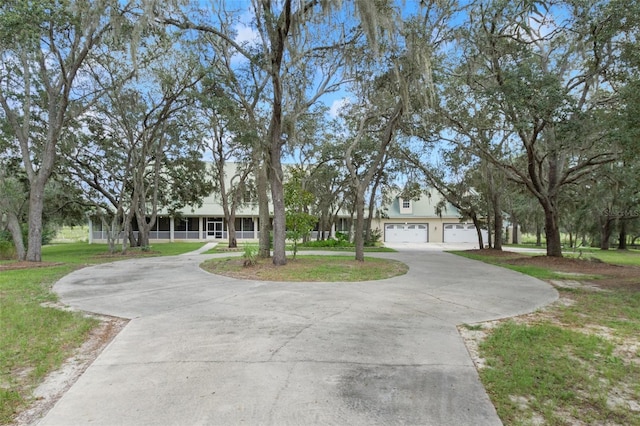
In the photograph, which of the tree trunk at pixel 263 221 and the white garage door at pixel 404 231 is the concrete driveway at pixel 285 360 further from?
the white garage door at pixel 404 231

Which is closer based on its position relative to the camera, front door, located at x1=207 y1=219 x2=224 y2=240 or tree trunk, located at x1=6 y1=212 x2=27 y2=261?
tree trunk, located at x1=6 y1=212 x2=27 y2=261

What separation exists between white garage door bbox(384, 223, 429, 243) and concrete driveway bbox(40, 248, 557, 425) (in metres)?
27.4

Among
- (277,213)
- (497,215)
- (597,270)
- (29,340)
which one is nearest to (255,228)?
(497,215)

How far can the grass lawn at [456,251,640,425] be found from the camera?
2.73 meters

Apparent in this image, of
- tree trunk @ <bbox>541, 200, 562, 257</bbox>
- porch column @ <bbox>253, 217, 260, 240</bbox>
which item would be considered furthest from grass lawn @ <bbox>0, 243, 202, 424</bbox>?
porch column @ <bbox>253, 217, 260, 240</bbox>

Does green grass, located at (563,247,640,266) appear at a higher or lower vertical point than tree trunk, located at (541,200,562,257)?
lower

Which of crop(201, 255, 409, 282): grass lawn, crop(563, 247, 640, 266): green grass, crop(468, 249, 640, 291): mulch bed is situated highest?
crop(201, 255, 409, 282): grass lawn

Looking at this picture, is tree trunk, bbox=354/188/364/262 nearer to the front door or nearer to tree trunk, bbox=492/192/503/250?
tree trunk, bbox=492/192/503/250

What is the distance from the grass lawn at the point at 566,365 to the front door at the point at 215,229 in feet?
94.1

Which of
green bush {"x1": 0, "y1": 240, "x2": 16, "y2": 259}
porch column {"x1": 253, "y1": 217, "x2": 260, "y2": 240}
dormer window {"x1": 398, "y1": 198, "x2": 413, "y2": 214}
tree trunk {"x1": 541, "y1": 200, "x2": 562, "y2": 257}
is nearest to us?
tree trunk {"x1": 541, "y1": 200, "x2": 562, "y2": 257}

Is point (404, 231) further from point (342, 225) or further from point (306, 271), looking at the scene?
point (306, 271)

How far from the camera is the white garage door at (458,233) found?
34.4 meters

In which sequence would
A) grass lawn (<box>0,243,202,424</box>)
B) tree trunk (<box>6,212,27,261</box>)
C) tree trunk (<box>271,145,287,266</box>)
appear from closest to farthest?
grass lawn (<box>0,243,202,424</box>) → tree trunk (<box>271,145,287,266</box>) → tree trunk (<box>6,212,27,261</box>)

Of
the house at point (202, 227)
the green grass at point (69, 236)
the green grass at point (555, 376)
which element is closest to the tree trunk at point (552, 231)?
the green grass at point (555, 376)
